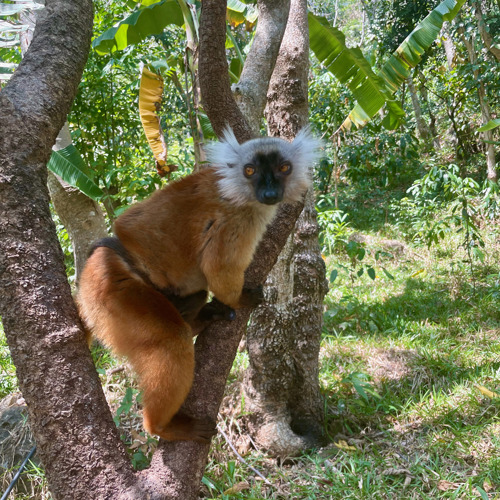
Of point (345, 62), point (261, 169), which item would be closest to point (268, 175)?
point (261, 169)

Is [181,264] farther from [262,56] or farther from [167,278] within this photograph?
[262,56]

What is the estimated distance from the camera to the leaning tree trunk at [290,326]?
4.39 metres

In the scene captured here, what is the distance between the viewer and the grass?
377cm

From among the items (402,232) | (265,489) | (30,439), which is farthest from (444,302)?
(30,439)

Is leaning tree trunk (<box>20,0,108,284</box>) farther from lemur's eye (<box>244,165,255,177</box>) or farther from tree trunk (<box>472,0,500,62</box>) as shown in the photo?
tree trunk (<box>472,0,500,62</box>)

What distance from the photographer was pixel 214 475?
4043 millimetres

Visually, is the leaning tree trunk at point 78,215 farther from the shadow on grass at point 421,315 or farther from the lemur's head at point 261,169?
the shadow on grass at point 421,315

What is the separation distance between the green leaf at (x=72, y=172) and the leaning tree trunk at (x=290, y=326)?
2.05 m

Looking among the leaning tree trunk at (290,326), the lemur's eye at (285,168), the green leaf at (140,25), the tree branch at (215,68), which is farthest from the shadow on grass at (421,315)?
the green leaf at (140,25)

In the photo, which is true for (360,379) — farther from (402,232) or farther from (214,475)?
(402,232)

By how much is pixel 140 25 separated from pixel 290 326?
432 centimetres

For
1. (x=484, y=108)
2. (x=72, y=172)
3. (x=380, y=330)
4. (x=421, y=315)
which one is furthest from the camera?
(x=484, y=108)

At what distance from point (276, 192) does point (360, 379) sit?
261cm

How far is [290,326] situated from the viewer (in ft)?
15.1
